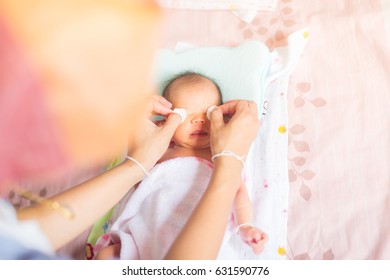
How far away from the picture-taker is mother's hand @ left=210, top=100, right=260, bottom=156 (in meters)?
0.78

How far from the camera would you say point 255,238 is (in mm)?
751

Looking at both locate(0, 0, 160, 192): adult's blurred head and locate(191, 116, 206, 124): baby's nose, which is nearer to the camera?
locate(0, 0, 160, 192): adult's blurred head

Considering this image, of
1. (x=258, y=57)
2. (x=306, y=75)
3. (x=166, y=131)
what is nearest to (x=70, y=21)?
(x=166, y=131)

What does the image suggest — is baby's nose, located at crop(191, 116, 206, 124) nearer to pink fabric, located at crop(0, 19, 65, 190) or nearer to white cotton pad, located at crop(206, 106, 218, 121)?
white cotton pad, located at crop(206, 106, 218, 121)

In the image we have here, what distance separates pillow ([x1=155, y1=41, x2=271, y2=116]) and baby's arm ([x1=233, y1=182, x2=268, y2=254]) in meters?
0.22

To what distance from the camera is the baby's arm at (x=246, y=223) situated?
0.75 metres

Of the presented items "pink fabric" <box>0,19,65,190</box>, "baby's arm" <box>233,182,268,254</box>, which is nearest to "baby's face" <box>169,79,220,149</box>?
"baby's arm" <box>233,182,268,254</box>

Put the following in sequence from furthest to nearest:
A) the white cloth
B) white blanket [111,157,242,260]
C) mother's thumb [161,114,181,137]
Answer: mother's thumb [161,114,181,137]
white blanket [111,157,242,260]
the white cloth

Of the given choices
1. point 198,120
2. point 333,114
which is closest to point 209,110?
point 198,120

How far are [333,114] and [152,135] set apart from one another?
37 cm

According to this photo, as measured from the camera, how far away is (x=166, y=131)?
85 cm

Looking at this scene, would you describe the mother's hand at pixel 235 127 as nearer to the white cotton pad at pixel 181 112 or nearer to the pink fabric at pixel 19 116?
Answer: the white cotton pad at pixel 181 112

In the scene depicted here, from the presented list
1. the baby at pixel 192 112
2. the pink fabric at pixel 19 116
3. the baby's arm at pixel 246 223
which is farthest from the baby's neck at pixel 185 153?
the pink fabric at pixel 19 116

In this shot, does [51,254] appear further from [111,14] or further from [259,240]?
[111,14]
